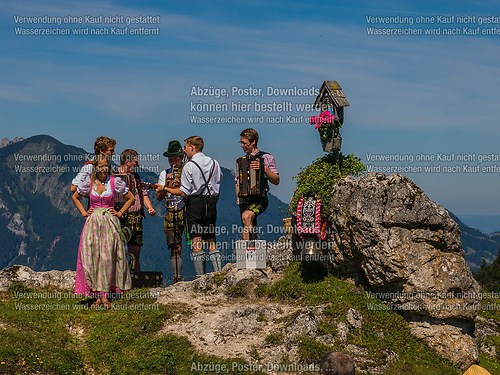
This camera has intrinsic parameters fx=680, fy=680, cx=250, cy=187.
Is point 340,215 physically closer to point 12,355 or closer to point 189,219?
point 189,219

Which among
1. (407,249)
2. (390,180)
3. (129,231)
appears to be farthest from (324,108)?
(129,231)

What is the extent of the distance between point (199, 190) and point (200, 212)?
23.5 inches

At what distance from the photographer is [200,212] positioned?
59.7ft

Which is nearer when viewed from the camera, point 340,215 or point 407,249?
point 407,249

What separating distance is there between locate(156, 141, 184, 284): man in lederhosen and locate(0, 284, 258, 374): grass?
2.50m

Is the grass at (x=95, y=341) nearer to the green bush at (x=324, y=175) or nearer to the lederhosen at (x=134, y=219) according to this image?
the lederhosen at (x=134, y=219)

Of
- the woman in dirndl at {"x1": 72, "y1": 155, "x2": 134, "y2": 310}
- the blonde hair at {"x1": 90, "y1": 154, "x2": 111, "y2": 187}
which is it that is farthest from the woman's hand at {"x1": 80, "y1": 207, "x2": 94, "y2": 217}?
the blonde hair at {"x1": 90, "y1": 154, "x2": 111, "y2": 187}

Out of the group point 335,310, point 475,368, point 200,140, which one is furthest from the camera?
point 200,140

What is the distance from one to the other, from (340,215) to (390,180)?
5.02 feet

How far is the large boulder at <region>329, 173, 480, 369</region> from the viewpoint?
15719 millimetres

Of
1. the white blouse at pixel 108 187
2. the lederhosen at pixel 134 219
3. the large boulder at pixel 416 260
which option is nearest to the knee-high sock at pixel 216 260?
the lederhosen at pixel 134 219

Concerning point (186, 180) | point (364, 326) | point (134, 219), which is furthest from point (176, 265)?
point (364, 326)

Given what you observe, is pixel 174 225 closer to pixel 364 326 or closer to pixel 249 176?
pixel 249 176

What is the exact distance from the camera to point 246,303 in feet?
57.0
